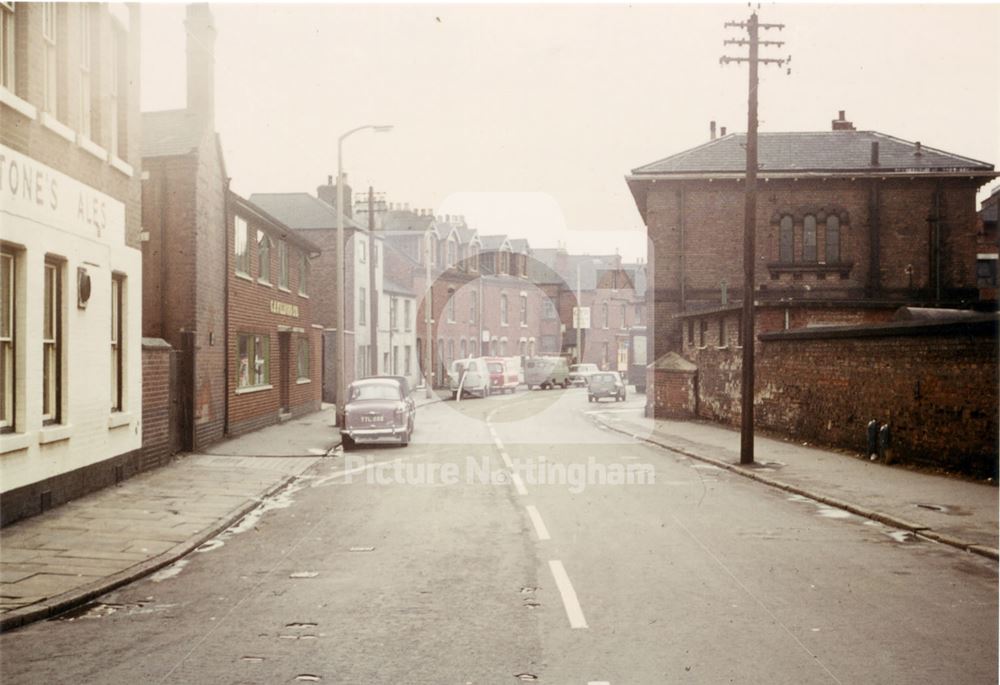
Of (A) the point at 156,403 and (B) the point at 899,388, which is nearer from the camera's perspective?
(A) the point at 156,403

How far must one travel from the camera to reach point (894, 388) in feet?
58.1

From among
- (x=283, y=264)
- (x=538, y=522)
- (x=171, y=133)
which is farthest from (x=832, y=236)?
(x=538, y=522)

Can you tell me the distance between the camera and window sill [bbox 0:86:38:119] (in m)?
10.8

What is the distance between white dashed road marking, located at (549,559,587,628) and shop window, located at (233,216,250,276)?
17206mm

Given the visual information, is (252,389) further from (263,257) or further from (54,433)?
(54,433)

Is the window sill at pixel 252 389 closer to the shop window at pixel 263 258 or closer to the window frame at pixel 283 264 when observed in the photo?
the shop window at pixel 263 258

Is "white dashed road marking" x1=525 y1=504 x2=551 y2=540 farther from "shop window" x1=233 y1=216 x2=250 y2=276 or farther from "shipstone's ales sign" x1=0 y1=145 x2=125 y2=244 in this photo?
"shop window" x1=233 y1=216 x2=250 y2=276

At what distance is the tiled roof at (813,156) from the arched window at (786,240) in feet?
6.80

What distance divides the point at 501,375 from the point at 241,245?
95.1 feet

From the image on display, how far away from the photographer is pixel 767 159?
116 feet

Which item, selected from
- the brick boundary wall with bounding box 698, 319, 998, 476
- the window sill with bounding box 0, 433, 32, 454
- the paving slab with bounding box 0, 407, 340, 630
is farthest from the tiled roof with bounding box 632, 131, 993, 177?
the window sill with bounding box 0, 433, 32, 454

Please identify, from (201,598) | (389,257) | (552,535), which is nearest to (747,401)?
(552,535)

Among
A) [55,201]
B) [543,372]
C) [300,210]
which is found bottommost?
[543,372]

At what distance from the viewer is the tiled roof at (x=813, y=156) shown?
34.5 metres
